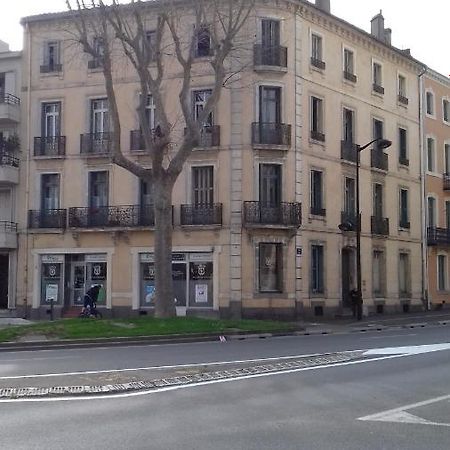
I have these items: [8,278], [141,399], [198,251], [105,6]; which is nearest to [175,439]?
[141,399]

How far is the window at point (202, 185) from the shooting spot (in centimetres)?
3073

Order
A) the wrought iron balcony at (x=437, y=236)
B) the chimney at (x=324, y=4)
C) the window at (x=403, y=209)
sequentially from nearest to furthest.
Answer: the chimney at (x=324, y=4) < the window at (x=403, y=209) < the wrought iron balcony at (x=437, y=236)

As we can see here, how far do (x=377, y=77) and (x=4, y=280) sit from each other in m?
21.8

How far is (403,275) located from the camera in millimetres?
38250

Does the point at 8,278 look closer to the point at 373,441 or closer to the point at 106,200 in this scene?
the point at 106,200

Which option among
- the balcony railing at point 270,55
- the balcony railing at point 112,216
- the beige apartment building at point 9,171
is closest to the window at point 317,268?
the balcony railing at point 112,216

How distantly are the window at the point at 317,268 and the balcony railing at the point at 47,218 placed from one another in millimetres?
11597

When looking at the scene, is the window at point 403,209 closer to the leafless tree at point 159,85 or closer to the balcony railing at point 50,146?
the leafless tree at point 159,85

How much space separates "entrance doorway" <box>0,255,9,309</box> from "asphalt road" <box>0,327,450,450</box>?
19879 millimetres

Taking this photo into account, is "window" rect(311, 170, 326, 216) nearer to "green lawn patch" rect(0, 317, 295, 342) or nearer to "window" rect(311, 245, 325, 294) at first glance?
"window" rect(311, 245, 325, 294)

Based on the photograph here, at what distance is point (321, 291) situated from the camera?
32.2m

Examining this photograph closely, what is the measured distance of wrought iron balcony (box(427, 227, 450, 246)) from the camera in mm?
40125

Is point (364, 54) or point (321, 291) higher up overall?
point (364, 54)

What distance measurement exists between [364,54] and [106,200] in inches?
605
